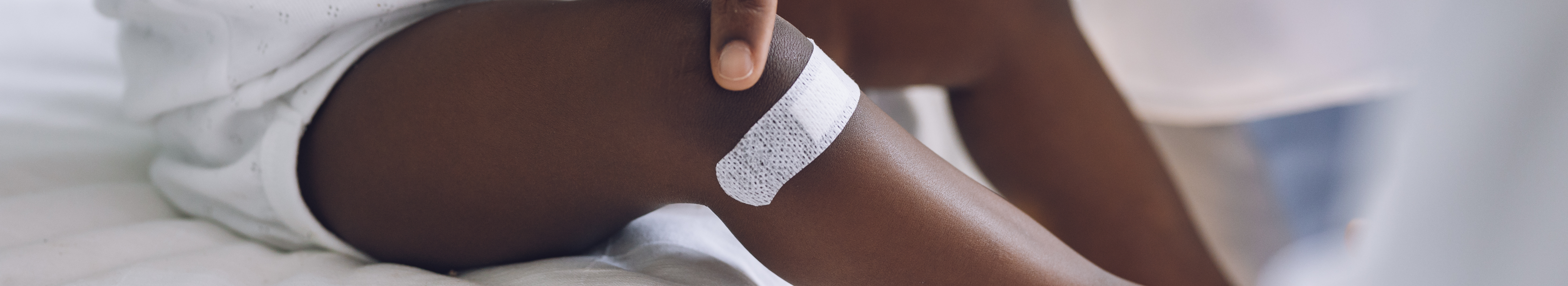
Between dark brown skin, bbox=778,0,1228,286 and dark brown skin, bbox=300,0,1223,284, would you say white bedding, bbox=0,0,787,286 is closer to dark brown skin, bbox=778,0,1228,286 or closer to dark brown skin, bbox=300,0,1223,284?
dark brown skin, bbox=300,0,1223,284

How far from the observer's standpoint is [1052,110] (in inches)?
31.4

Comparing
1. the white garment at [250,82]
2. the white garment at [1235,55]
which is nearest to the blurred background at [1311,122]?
the white garment at [1235,55]

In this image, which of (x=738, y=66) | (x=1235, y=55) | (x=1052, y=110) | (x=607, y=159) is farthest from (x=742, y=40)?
(x=1235, y=55)

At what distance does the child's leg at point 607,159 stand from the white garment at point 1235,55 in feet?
2.30

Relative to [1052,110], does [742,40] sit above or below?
above

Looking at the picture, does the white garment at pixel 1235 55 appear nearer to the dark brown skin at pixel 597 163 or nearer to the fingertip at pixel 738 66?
the dark brown skin at pixel 597 163

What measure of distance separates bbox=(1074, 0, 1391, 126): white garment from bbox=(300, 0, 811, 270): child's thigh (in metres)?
0.81

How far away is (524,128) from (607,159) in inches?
2.2

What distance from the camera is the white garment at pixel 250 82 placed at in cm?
52

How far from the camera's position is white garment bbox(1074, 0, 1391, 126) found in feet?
3.66

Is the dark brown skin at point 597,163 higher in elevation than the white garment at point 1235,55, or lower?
higher

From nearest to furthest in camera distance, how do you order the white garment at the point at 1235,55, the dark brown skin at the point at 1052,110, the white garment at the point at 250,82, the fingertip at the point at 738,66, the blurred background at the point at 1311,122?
1. the blurred background at the point at 1311,122
2. the fingertip at the point at 738,66
3. the white garment at the point at 250,82
4. the dark brown skin at the point at 1052,110
5. the white garment at the point at 1235,55

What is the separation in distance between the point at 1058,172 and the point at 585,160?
0.52 meters

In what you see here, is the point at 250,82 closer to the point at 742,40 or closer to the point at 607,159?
the point at 607,159
